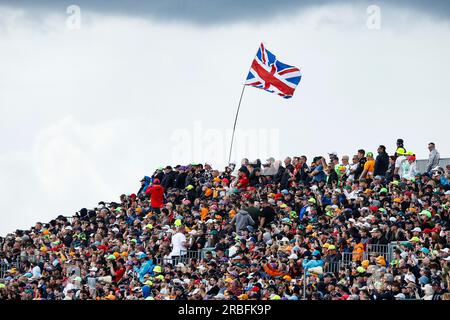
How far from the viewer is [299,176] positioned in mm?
43000

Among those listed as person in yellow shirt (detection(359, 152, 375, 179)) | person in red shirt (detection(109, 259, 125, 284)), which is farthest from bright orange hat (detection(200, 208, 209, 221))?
person in yellow shirt (detection(359, 152, 375, 179))

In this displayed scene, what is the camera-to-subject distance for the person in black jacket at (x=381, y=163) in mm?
40812

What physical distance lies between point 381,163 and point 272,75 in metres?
9.04

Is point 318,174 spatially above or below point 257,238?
above

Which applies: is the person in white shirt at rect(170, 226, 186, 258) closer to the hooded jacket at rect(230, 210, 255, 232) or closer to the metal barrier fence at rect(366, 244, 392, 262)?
the hooded jacket at rect(230, 210, 255, 232)

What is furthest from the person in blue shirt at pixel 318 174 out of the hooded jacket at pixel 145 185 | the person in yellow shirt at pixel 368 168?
the hooded jacket at pixel 145 185

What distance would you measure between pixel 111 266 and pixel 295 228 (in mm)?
5950

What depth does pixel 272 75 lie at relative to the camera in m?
48.9

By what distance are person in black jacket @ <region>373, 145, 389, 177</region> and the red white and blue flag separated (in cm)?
833

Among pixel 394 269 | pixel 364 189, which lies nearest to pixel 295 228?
pixel 364 189

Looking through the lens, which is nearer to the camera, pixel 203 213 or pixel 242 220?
pixel 242 220

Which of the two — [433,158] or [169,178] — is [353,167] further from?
[169,178]

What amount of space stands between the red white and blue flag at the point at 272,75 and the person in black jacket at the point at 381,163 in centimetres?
833

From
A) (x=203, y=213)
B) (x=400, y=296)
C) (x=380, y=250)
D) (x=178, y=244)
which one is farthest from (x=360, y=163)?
(x=400, y=296)
